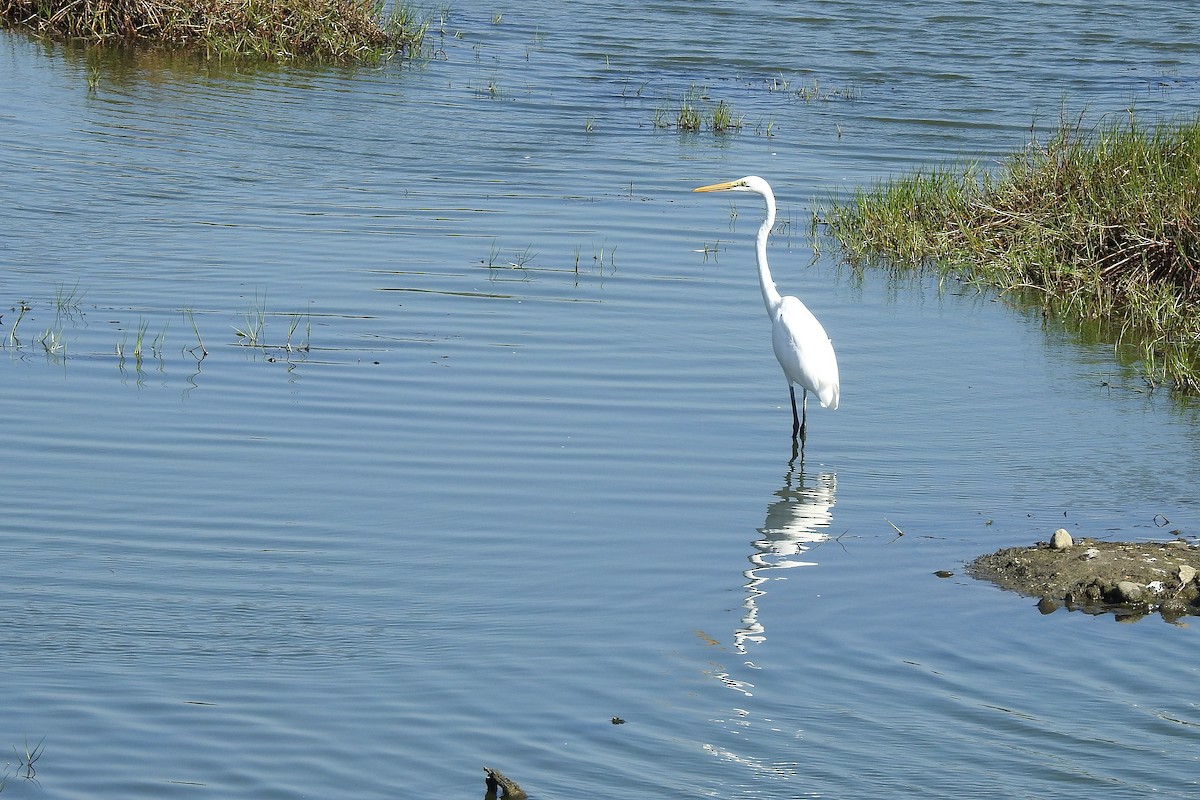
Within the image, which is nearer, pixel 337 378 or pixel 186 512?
Result: pixel 186 512

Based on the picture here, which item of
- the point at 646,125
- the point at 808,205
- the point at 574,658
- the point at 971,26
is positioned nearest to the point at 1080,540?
the point at 574,658

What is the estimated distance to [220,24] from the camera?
1777 centimetres

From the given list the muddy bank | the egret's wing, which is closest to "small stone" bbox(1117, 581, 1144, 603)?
the muddy bank

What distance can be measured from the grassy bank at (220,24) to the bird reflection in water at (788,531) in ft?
40.5

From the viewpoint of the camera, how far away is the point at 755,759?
14.8 feet

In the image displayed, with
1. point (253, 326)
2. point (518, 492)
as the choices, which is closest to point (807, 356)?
point (518, 492)

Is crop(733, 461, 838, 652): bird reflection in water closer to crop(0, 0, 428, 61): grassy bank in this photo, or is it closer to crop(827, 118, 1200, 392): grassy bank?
crop(827, 118, 1200, 392): grassy bank

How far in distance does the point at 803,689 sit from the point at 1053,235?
674 centimetres

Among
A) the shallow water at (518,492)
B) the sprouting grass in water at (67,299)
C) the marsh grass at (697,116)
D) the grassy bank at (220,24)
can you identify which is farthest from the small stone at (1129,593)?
the grassy bank at (220,24)

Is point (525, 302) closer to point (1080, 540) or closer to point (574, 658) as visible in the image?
point (1080, 540)

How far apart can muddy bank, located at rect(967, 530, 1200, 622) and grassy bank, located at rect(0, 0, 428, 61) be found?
13.8 meters

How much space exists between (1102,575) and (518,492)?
2335 millimetres

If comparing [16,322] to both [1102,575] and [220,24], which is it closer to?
[1102,575]

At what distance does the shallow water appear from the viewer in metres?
4.55
